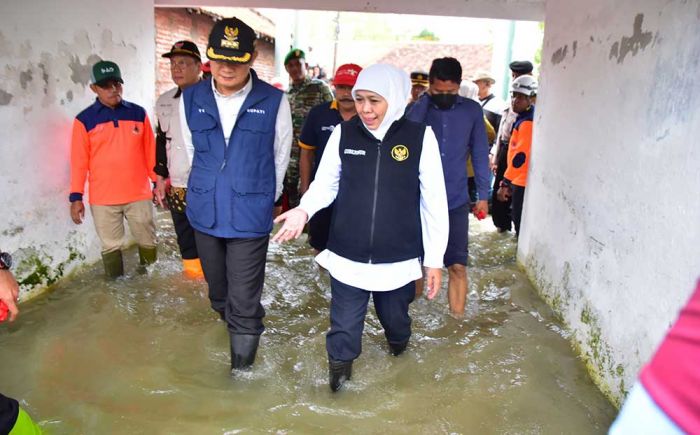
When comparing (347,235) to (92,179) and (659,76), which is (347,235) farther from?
(92,179)

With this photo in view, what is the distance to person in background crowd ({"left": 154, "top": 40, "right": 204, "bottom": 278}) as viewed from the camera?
4102 millimetres

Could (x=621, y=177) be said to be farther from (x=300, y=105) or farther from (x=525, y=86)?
(x=300, y=105)

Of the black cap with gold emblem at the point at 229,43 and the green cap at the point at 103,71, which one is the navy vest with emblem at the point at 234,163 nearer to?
the black cap with gold emblem at the point at 229,43

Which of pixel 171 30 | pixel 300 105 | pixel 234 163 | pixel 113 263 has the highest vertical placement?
pixel 171 30

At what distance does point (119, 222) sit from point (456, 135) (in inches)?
113

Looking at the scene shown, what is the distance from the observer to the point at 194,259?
184 inches

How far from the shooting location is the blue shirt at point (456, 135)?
12.9ft

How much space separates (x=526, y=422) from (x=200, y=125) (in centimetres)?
243

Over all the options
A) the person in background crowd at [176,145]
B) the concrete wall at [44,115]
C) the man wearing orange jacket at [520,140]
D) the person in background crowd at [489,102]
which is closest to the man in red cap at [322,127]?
the person in background crowd at [176,145]

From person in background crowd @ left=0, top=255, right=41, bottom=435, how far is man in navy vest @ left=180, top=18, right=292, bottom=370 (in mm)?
1163

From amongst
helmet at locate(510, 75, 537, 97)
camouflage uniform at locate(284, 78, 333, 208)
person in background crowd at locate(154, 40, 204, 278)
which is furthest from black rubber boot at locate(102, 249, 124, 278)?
helmet at locate(510, 75, 537, 97)

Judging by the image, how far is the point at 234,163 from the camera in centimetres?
312

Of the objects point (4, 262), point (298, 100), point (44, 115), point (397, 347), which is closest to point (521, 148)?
point (298, 100)

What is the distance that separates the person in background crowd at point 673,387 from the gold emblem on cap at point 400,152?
81.1 inches
